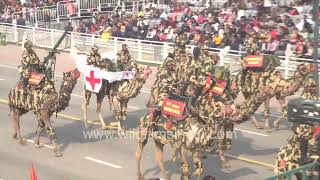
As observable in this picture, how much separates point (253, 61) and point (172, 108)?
5798 millimetres

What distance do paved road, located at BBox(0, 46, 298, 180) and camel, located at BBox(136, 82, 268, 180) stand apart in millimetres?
1214

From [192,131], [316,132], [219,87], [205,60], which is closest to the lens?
[316,132]

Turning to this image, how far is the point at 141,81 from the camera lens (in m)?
17.3

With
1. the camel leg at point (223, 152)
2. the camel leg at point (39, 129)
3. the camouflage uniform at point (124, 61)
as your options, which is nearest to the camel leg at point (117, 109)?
the camouflage uniform at point (124, 61)

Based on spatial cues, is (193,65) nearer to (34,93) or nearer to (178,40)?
(178,40)

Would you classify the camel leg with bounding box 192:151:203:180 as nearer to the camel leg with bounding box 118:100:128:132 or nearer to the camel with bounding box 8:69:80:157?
the camel with bounding box 8:69:80:157

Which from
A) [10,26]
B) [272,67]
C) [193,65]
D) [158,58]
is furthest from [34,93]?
[10,26]

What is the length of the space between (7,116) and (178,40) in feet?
20.6

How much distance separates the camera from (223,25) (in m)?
29.5

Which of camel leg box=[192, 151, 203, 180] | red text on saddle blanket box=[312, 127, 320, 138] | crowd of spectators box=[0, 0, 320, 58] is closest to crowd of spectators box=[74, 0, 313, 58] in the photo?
crowd of spectators box=[0, 0, 320, 58]

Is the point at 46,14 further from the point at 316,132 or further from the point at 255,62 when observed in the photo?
the point at 316,132

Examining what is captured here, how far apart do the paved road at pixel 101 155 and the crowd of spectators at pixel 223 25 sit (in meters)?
7.62

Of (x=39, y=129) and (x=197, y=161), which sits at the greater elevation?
(x=197, y=161)

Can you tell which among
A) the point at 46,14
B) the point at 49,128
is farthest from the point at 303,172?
the point at 46,14
